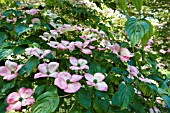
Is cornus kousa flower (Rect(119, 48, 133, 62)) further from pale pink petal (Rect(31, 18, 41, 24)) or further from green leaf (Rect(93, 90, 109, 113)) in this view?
pale pink petal (Rect(31, 18, 41, 24))

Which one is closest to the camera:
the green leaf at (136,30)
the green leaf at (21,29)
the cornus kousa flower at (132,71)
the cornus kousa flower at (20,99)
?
the green leaf at (136,30)

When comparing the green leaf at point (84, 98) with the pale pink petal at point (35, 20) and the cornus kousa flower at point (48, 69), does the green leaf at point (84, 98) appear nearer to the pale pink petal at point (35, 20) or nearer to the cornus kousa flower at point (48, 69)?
the cornus kousa flower at point (48, 69)

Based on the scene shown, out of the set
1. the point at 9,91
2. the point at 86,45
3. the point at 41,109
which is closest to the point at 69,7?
the point at 86,45

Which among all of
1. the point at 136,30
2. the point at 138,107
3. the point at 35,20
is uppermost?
the point at 136,30

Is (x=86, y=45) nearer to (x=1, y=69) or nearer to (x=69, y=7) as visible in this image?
(x=1, y=69)

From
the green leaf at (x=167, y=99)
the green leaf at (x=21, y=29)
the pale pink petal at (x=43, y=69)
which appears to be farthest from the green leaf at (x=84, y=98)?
the green leaf at (x=21, y=29)

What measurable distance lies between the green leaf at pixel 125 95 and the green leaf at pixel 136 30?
0.14 m

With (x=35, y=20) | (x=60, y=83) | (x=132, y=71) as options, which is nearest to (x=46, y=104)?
(x=60, y=83)

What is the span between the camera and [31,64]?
637 millimetres

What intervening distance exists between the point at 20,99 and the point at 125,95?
0.23 m

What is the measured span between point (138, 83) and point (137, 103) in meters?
0.05

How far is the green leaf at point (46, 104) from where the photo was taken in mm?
544

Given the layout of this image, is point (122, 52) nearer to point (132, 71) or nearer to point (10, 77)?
point (132, 71)

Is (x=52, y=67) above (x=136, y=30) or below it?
below
